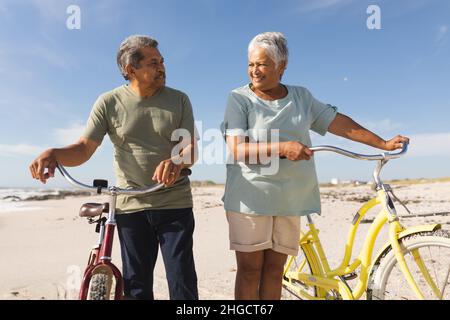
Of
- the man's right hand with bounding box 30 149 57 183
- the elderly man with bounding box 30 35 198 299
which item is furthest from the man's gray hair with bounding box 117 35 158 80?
the man's right hand with bounding box 30 149 57 183

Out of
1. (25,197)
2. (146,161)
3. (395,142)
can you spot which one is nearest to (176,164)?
(146,161)

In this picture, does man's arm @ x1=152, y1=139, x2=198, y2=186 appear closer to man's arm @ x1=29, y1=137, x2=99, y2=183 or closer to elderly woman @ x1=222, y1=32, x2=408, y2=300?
elderly woman @ x1=222, y1=32, x2=408, y2=300

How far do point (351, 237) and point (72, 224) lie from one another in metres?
9.82

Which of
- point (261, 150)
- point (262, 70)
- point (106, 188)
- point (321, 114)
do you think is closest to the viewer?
point (106, 188)

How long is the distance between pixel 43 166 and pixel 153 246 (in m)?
0.87

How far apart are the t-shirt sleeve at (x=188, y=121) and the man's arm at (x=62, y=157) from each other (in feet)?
1.96

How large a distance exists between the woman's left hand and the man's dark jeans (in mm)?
1368

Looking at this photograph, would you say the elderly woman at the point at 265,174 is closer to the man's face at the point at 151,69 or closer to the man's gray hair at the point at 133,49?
the man's face at the point at 151,69

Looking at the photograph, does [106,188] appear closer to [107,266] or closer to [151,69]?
[107,266]

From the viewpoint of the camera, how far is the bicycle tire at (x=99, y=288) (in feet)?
7.12

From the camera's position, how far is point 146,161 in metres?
2.66

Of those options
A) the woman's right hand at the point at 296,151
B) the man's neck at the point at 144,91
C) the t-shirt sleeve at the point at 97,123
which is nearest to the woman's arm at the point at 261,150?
the woman's right hand at the point at 296,151

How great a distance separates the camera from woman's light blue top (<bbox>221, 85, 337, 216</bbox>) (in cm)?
255
